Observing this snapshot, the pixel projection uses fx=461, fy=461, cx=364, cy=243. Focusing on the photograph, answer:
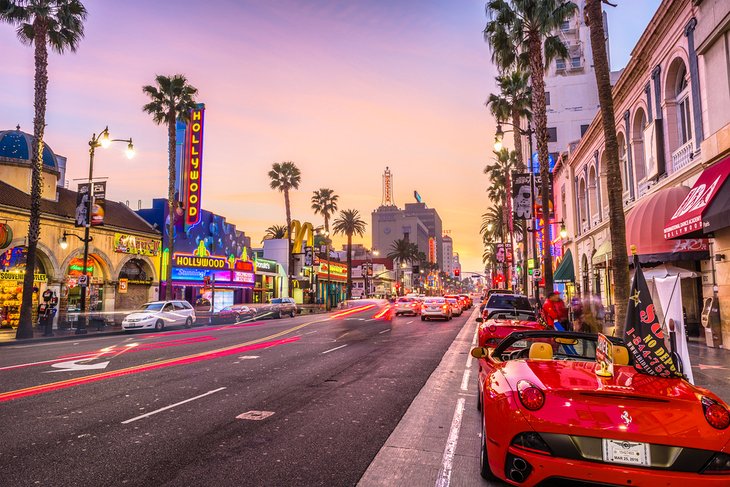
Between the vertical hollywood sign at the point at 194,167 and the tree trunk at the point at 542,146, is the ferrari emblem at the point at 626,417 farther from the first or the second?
the vertical hollywood sign at the point at 194,167

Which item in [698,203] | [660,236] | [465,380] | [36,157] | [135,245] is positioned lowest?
[465,380]

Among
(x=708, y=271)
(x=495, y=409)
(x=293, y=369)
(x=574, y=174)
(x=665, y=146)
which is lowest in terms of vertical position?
(x=293, y=369)

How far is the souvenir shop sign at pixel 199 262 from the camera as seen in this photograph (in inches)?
1593

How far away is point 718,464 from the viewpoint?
3.30m

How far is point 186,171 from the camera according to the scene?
3928cm

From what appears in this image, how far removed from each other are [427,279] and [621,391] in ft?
555

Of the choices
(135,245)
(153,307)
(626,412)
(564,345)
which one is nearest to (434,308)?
(153,307)

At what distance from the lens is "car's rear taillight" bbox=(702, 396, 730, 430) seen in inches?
136

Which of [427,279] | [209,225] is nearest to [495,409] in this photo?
[209,225]

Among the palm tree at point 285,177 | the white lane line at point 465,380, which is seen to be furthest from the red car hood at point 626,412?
the palm tree at point 285,177

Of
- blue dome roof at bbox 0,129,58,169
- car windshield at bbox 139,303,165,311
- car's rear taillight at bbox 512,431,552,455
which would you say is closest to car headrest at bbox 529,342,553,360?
car's rear taillight at bbox 512,431,552,455

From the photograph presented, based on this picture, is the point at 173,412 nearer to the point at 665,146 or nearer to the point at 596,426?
the point at 596,426

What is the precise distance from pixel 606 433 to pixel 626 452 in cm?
17

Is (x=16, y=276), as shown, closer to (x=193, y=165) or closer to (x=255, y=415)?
(x=193, y=165)
